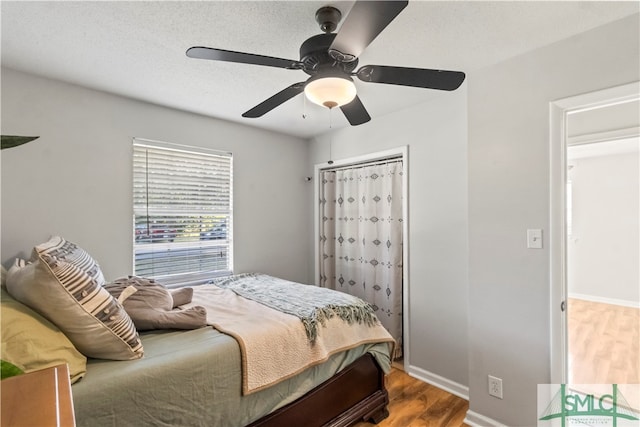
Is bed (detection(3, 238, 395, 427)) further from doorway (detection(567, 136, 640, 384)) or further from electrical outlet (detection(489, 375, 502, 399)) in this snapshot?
doorway (detection(567, 136, 640, 384))

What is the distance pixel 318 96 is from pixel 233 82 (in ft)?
3.55

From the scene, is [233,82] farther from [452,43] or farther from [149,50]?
[452,43]

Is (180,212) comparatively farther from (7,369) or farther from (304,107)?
(7,369)

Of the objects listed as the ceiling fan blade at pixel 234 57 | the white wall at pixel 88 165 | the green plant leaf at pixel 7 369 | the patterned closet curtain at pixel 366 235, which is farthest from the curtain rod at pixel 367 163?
the green plant leaf at pixel 7 369

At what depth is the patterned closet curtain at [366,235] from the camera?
2928mm

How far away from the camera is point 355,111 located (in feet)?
6.17

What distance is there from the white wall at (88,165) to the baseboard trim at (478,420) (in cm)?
234

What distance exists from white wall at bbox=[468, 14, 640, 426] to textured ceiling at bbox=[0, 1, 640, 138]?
0.43ft

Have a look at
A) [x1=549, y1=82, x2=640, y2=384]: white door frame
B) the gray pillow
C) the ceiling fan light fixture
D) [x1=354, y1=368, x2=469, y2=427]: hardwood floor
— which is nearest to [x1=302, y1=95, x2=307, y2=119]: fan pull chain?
the ceiling fan light fixture

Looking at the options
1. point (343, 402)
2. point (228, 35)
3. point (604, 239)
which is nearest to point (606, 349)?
point (604, 239)

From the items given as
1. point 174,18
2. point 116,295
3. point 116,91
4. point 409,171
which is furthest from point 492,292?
point 116,91

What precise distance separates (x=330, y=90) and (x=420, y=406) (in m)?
2.29

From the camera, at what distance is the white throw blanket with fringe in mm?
1549

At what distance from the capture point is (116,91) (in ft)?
7.91
